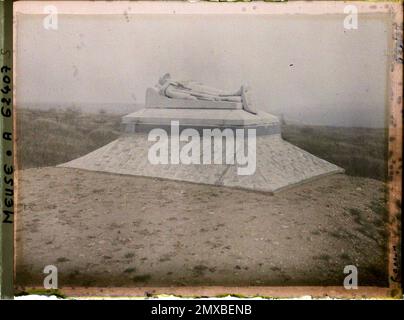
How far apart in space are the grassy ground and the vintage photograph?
1 cm

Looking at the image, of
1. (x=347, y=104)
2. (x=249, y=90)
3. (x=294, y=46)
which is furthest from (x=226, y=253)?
(x=294, y=46)

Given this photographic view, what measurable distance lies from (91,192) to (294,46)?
2292 mm

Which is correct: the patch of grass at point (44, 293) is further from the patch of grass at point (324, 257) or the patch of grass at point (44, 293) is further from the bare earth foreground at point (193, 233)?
the patch of grass at point (324, 257)

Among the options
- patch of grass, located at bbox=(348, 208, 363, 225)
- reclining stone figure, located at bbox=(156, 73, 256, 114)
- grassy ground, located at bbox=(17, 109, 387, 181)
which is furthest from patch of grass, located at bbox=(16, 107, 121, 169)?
patch of grass, located at bbox=(348, 208, 363, 225)

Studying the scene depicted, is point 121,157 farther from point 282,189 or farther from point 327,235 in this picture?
point 327,235

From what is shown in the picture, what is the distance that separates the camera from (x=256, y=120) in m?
3.25

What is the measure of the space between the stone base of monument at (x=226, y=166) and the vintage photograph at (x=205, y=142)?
0.01m

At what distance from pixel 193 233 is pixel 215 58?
158 centimetres

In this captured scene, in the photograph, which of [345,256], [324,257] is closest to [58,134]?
[324,257]

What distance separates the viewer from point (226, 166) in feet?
10.5

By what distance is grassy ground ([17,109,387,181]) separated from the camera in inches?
126

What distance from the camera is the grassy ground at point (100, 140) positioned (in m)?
3.19

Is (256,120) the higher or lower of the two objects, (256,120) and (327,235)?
Result: the higher

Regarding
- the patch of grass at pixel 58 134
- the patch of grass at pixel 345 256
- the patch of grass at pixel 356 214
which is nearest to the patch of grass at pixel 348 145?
the patch of grass at pixel 356 214
